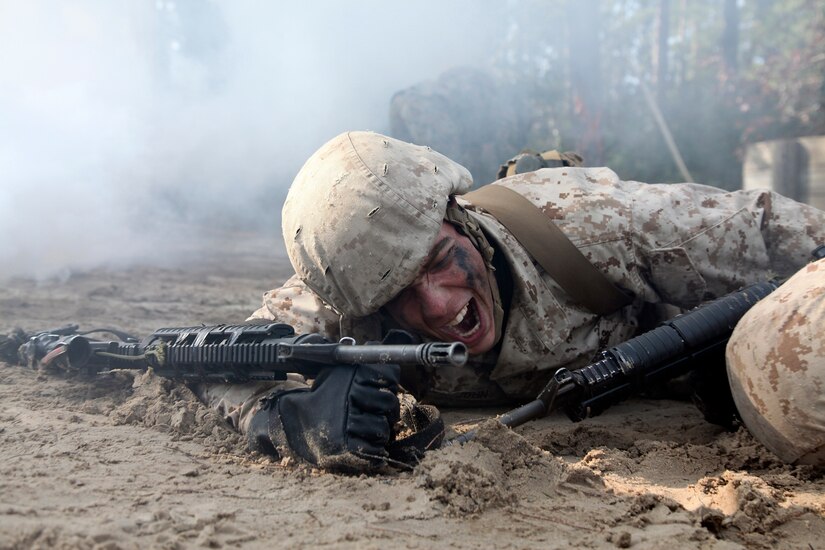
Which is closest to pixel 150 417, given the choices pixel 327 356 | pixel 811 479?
pixel 327 356

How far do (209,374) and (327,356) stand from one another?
25.1 inches

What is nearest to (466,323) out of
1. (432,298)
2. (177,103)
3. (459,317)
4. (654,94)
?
(459,317)

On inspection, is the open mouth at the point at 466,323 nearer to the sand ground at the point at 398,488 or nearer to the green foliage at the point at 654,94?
the sand ground at the point at 398,488

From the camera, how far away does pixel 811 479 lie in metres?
2.27

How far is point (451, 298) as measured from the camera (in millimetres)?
2707

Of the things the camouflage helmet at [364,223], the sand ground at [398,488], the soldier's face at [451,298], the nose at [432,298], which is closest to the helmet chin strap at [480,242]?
the soldier's face at [451,298]

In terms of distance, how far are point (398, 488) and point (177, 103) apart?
390 inches

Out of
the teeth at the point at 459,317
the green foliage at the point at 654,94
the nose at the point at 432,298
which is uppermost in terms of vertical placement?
the nose at the point at 432,298

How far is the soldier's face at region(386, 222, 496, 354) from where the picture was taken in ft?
8.85

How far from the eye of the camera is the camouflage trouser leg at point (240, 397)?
2650mm

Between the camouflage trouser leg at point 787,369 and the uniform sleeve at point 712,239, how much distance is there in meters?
0.72

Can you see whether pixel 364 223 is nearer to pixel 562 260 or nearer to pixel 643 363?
pixel 562 260

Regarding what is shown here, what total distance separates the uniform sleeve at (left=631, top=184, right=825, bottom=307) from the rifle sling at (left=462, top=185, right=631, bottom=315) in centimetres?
19

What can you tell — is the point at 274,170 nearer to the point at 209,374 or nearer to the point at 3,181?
the point at 3,181
